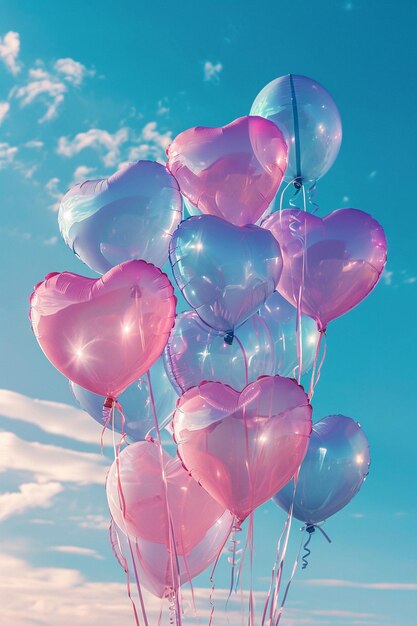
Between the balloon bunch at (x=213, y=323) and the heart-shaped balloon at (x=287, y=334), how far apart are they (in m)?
0.01

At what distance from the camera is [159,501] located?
5566 mm

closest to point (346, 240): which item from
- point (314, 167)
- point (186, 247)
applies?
point (314, 167)

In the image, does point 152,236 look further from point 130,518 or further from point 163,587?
point 163,587

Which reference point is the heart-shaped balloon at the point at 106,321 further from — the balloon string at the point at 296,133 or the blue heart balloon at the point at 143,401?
the balloon string at the point at 296,133

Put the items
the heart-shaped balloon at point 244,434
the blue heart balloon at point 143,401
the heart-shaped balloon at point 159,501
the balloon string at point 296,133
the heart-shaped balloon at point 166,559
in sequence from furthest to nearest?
the balloon string at point 296,133, the blue heart balloon at point 143,401, the heart-shaped balloon at point 166,559, the heart-shaped balloon at point 159,501, the heart-shaped balloon at point 244,434

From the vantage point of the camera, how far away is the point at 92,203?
18.8ft

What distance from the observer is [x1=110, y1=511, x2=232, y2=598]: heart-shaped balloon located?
5.73 m

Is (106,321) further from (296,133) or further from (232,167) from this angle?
(296,133)

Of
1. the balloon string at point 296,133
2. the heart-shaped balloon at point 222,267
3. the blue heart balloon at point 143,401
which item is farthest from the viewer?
the balloon string at point 296,133

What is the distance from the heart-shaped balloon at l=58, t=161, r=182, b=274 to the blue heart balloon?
37.2 inches

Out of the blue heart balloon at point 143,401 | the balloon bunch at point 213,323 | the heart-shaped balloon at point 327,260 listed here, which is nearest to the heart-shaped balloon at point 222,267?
the balloon bunch at point 213,323

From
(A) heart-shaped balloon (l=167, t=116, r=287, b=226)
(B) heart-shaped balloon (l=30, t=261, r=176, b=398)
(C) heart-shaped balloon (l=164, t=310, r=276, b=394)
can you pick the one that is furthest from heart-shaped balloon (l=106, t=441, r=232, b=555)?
(A) heart-shaped balloon (l=167, t=116, r=287, b=226)

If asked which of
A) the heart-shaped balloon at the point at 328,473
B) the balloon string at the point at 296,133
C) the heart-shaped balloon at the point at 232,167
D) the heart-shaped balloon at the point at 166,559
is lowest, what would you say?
the heart-shaped balloon at the point at 166,559

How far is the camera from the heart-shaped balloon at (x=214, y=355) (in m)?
5.77
